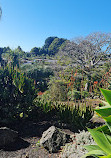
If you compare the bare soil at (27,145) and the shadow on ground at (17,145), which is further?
the shadow on ground at (17,145)

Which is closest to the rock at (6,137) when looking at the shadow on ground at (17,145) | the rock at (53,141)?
the shadow on ground at (17,145)

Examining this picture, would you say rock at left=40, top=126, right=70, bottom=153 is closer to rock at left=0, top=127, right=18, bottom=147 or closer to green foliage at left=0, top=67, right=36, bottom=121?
rock at left=0, top=127, right=18, bottom=147

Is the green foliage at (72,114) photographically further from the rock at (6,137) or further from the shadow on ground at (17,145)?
the rock at (6,137)

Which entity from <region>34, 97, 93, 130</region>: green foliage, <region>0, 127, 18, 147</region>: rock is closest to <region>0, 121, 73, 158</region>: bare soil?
<region>0, 127, 18, 147</region>: rock

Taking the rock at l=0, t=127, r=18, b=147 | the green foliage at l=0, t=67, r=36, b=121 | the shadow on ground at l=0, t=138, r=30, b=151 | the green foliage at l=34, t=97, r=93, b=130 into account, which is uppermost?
the green foliage at l=0, t=67, r=36, b=121

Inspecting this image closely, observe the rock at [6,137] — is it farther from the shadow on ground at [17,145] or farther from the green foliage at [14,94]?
the green foliage at [14,94]

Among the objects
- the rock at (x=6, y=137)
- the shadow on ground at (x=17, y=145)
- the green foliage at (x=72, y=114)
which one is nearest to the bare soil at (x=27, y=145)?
the shadow on ground at (x=17, y=145)

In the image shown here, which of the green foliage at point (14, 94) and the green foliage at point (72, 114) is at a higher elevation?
the green foliage at point (14, 94)

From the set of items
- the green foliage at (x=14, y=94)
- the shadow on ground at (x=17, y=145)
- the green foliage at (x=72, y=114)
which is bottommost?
the shadow on ground at (x=17, y=145)

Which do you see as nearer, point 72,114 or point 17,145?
point 17,145

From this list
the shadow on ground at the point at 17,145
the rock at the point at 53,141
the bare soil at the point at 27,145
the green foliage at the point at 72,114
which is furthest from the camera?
the green foliage at the point at 72,114

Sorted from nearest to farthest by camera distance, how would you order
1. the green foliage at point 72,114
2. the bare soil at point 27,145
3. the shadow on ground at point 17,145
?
the bare soil at point 27,145 → the shadow on ground at point 17,145 → the green foliage at point 72,114

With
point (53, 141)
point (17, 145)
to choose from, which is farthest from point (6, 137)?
point (53, 141)

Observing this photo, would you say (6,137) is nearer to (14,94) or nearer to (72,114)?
(14,94)
